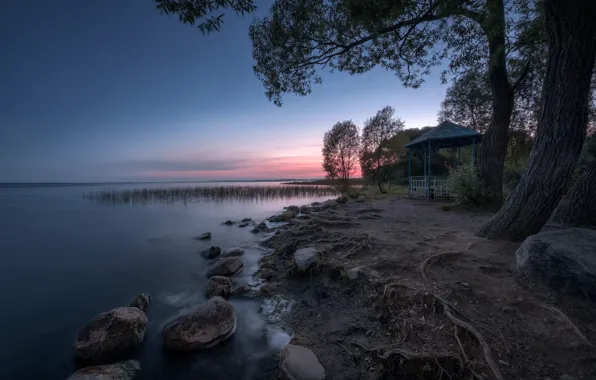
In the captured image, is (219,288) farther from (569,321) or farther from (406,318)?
(569,321)

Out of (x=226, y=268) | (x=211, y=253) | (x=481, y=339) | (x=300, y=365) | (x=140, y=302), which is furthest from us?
(x=211, y=253)

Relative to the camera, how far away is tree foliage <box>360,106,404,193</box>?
Result: 23328mm

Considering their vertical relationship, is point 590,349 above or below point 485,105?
below

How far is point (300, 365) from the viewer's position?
2721mm

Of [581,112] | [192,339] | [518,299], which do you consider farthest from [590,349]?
[192,339]

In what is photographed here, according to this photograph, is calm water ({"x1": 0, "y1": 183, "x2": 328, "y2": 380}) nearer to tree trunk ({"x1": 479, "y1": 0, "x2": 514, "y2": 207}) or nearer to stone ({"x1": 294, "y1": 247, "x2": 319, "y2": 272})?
stone ({"x1": 294, "y1": 247, "x2": 319, "y2": 272})

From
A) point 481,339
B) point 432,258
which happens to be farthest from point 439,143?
point 481,339

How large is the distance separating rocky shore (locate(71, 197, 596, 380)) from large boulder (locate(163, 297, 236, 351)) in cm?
1

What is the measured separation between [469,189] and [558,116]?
610 centimetres

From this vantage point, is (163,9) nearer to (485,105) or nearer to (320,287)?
(320,287)

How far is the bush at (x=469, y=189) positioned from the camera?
9.69m

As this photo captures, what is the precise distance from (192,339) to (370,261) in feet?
11.1

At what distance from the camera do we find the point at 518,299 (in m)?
2.95

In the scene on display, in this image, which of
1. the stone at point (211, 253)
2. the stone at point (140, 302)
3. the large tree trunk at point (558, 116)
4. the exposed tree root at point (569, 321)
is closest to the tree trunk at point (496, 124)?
the large tree trunk at point (558, 116)
